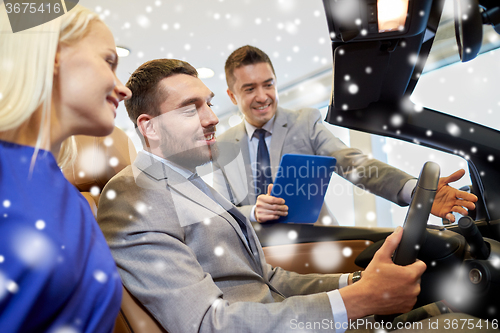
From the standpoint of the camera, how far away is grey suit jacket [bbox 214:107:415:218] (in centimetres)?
141

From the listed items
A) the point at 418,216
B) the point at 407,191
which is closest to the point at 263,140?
the point at 407,191

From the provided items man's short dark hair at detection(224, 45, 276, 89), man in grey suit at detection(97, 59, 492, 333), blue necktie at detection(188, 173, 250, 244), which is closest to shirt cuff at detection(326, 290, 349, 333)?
man in grey suit at detection(97, 59, 492, 333)

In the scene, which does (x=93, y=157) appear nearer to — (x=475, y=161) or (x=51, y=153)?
(x=51, y=153)

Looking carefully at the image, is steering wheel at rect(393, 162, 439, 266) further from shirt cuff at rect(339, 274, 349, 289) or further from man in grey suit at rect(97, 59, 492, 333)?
shirt cuff at rect(339, 274, 349, 289)

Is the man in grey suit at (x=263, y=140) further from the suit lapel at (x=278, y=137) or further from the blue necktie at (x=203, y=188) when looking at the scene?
the blue necktie at (x=203, y=188)

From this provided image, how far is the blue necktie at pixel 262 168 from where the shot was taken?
1.84 metres

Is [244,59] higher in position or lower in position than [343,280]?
higher

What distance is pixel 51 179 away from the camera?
511mm

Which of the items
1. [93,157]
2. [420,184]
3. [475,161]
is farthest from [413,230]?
[93,157]

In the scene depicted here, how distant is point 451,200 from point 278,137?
3.50ft

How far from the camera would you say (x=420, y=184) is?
77 centimetres

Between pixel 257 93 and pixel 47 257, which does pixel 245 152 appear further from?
pixel 47 257

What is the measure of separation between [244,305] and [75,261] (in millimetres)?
403

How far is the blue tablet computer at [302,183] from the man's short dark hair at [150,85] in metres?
0.50
